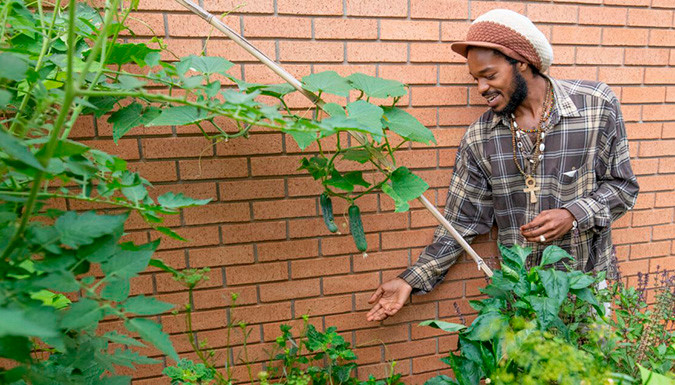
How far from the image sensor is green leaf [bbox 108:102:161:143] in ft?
4.43

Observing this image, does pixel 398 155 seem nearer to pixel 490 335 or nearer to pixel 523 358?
Answer: pixel 490 335

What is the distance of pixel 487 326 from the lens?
1250 millimetres

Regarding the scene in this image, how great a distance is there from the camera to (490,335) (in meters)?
1.22

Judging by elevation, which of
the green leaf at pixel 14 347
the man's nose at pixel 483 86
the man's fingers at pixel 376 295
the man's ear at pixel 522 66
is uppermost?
the man's ear at pixel 522 66

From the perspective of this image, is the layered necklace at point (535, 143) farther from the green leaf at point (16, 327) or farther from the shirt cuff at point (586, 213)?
the green leaf at point (16, 327)

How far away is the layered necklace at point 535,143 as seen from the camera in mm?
1854

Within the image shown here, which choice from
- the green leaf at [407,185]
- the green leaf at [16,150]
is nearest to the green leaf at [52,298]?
the green leaf at [16,150]

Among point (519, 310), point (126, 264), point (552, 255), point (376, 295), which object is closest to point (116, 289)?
point (126, 264)

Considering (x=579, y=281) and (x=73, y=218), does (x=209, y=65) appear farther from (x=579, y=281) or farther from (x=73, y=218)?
(x=579, y=281)

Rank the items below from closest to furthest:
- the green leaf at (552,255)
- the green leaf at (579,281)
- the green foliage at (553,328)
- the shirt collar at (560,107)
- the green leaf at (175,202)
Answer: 1. the green leaf at (175,202)
2. the green foliage at (553,328)
3. the green leaf at (579,281)
4. the green leaf at (552,255)
5. the shirt collar at (560,107)

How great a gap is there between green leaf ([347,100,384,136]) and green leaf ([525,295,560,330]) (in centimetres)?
66

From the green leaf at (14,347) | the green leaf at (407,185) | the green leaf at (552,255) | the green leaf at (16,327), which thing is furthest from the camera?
the green leaf at (407,185)

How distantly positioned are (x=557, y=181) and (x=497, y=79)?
0.53m

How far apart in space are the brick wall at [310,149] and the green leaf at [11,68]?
40.7 inches
